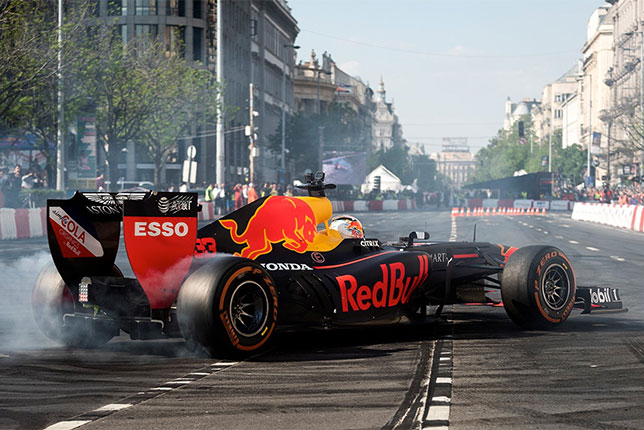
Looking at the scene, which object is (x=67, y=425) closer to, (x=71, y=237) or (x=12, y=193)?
(x=71, y=237)

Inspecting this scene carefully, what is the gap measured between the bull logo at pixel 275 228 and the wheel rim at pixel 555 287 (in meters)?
2.28

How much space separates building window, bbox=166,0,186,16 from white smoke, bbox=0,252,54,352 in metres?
67.5

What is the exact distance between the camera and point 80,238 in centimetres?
883

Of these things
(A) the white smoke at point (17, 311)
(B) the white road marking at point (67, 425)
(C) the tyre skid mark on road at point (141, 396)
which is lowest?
(A) the white smoke at point (17, 311)

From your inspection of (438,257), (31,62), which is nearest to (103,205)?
(438,257)

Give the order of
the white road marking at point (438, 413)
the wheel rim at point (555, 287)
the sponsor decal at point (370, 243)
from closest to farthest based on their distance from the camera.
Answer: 1. the white road marking at point (438, 413)
2. the sponsor decal at point (370, 243)
3. the wheel rim at point (555, 287)

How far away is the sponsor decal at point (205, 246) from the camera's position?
351 inches

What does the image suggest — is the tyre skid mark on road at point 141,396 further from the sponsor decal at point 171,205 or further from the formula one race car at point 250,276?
the sponsor decal at point 171,205

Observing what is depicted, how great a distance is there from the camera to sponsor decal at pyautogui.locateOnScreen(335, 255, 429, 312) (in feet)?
30.3

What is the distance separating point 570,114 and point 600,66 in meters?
43.3

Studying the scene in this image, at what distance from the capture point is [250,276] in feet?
27.0

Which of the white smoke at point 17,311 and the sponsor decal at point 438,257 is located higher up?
the sponsor decal at point 438,257

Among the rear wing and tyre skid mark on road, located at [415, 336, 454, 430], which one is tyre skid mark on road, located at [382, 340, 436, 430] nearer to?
tyre skid mark on road, located at [415, 336, 454, 430]

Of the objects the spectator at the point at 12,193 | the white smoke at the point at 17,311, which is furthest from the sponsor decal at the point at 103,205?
the spectator at the point at 12,193
